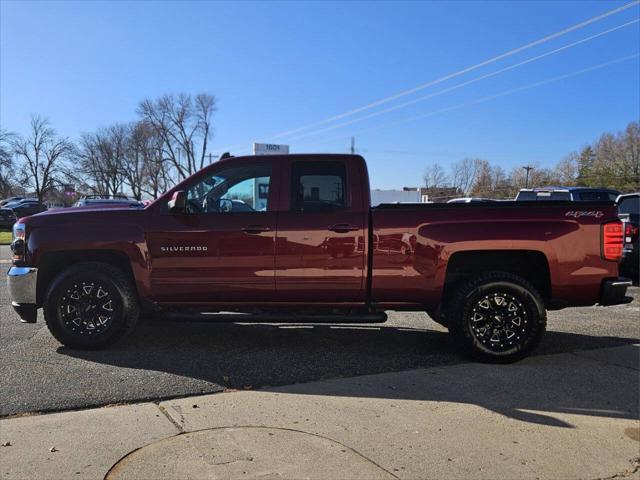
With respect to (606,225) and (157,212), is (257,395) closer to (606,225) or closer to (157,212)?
(157,212)

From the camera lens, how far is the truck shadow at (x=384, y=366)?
4375mm

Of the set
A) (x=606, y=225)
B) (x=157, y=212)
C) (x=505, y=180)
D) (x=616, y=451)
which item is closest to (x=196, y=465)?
(x=616, y=451)

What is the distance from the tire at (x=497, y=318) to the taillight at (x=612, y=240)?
811 millimetres

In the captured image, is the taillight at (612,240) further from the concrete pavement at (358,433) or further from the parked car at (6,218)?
the parked car at (6,218)

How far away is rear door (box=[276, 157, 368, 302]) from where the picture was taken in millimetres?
5355

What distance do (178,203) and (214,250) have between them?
60 cm

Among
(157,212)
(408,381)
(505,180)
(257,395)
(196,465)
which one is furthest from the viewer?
(505,180)

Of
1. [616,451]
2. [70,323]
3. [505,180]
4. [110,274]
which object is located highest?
[505,180]

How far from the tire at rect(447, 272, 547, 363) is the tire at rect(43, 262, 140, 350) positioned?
340 centimetres

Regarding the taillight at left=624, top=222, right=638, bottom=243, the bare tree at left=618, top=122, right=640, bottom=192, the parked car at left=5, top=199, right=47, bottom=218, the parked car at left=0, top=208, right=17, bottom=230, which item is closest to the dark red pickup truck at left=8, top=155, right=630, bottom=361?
the taillight at left=624, top=222, right=638, bottom=243

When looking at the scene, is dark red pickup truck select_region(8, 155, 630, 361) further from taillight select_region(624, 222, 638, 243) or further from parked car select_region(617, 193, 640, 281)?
parked car select_region(617, 193, 640, 281)

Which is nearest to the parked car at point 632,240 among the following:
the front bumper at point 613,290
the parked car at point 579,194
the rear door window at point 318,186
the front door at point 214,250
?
the parked car at point 579,194

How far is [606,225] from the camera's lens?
5.20m

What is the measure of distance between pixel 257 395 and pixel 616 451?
2.62m
